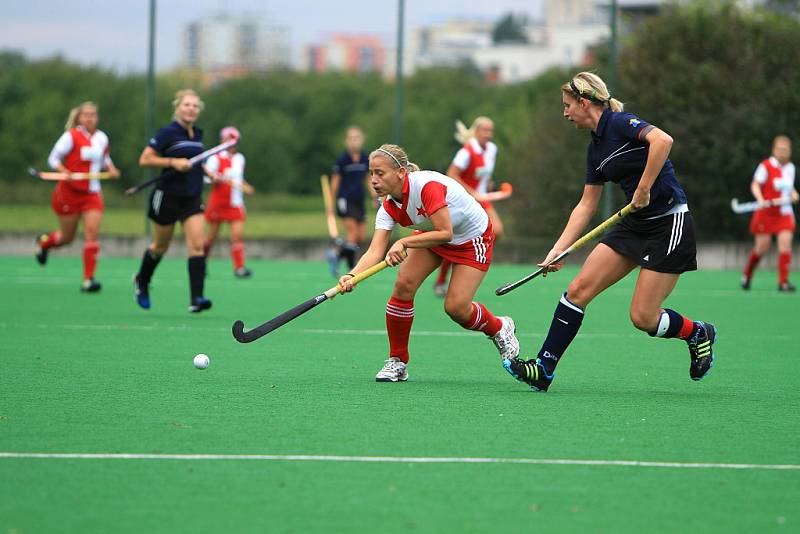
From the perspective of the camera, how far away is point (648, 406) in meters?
6.37

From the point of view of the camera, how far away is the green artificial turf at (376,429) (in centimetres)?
423

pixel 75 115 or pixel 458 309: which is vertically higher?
pixel 75 115

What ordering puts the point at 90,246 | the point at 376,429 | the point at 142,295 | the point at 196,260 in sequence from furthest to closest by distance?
the point at 90,246, the point at 142,295, the point at 196,260, the point at 376,429

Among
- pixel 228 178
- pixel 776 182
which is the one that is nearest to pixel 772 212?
pixel 776 182

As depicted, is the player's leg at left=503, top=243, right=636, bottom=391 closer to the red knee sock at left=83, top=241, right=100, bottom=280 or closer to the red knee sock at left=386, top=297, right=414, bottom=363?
the red knee sock at left=386, top=297, right=414, bottom=363

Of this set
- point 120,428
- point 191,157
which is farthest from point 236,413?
point 191,157

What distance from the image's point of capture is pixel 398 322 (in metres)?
7.14

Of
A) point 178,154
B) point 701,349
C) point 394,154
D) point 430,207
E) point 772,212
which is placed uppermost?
point 394,154

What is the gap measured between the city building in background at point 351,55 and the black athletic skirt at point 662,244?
4863 cm

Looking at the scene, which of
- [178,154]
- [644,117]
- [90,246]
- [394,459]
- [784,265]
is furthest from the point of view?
[644,117]

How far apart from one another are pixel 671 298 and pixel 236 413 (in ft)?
27.7

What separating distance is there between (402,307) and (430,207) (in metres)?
0.63

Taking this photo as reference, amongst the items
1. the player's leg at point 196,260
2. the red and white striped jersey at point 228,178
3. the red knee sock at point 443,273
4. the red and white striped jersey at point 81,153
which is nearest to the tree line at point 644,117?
the red and white striped jersey at point 228,178

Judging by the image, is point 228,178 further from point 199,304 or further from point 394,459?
point 394,459
